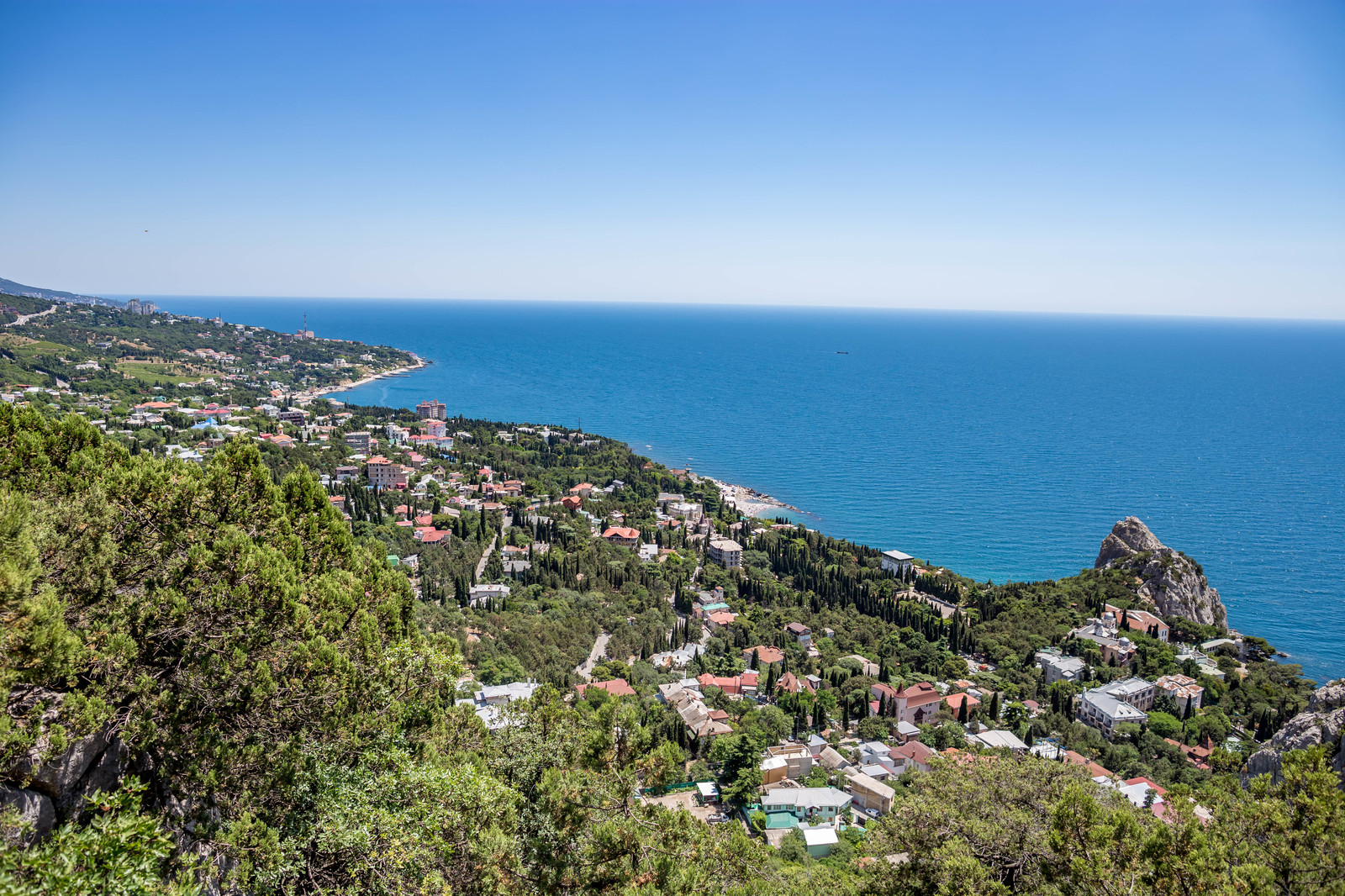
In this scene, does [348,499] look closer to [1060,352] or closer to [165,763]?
[165,763]

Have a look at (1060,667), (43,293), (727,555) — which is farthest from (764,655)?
(43,293)

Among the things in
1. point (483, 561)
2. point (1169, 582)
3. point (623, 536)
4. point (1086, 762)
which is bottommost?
point (1086, 762)

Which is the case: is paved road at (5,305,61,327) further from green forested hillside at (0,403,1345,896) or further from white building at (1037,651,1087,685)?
white building at (1037,651,1087,685)

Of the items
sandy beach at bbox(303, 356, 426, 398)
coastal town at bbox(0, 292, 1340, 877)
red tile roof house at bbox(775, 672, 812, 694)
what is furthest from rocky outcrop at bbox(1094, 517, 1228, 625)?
sandy beach at bbox(303, 356, 426, 398)

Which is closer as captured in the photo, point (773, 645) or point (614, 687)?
point (614, 687)

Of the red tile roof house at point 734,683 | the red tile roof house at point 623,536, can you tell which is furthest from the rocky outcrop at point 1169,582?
the red tile roof house at point 623,536

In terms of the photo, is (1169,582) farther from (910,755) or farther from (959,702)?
(910,755)
